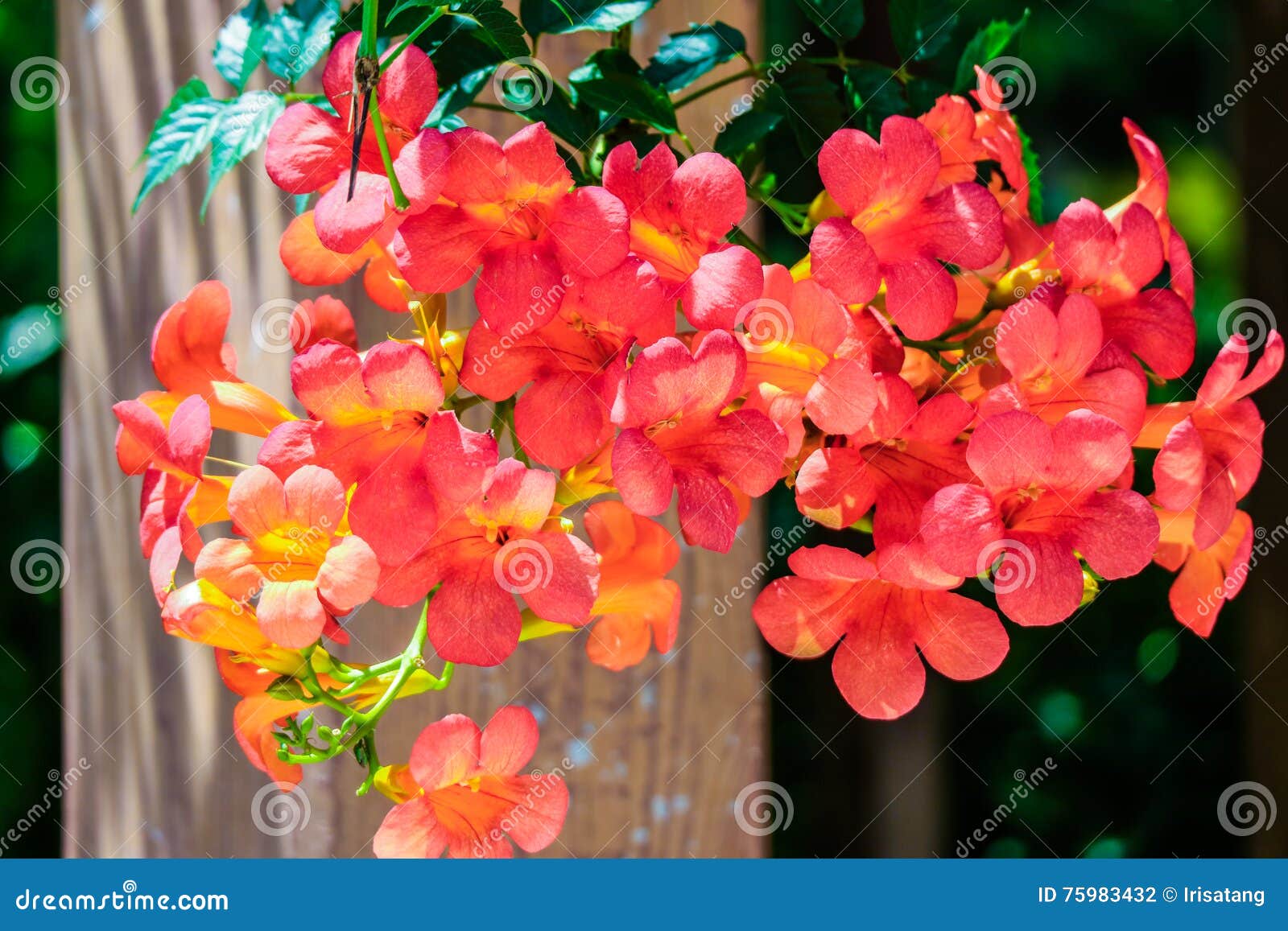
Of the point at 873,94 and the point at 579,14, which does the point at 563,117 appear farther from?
the point at 873,94

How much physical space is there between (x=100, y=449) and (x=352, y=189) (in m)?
0.58

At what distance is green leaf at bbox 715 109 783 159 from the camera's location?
663 millimetres

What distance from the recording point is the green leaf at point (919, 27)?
0.73 meters

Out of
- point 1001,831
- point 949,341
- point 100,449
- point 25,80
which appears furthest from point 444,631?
point 1001,831

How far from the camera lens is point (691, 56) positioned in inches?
26.6

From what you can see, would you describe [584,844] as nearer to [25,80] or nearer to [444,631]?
[444,631]

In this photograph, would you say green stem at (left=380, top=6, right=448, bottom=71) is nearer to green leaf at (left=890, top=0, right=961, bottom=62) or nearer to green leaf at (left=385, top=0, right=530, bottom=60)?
green leaf at (left=385, top=0, right=530, bottom=60)

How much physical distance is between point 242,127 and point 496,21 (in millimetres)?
179

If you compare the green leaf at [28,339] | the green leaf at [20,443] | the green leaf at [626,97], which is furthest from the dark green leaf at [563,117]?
the green leaf at [20,443]

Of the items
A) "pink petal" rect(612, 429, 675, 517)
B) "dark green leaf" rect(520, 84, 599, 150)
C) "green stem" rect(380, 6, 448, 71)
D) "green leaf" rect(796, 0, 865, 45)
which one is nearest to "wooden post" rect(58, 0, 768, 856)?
"green leaf" rect(796, 0, 865, 45)

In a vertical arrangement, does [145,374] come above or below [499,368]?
below

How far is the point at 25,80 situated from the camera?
0.99m

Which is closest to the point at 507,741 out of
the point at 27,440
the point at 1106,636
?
the point at 1106,636

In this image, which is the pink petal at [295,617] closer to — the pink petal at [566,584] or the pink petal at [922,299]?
the pink petal at [566,584]
